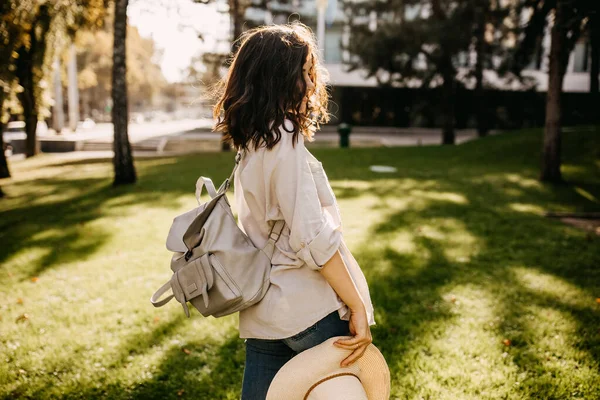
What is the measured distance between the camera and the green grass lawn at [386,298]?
324 centimetres

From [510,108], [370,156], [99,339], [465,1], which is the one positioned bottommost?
[99,339]

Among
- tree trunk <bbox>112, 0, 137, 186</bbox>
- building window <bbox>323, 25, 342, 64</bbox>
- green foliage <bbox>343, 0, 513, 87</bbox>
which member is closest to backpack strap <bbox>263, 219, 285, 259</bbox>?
tree trunk <bbox>112, 0, 137, 186</bbox>

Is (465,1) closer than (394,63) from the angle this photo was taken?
Yes

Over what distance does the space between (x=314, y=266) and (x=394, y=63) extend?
879 inches

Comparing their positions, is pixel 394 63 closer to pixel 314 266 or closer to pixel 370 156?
pixel 370 156

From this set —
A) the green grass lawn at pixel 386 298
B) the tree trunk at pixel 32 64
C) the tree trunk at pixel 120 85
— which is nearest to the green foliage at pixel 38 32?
the tree trunk at pixel 32 64

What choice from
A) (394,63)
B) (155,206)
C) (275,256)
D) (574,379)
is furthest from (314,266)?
(394,63)

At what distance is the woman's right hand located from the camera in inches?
63.1

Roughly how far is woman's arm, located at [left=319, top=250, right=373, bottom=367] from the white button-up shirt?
4 cm

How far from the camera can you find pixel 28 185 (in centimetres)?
1230

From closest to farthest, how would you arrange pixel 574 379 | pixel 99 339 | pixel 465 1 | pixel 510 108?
1. pixel 574 379
2. pixel 99 339
3. pixel 465 1
4. pixel 510 108

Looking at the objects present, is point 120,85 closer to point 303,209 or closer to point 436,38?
point 303,209

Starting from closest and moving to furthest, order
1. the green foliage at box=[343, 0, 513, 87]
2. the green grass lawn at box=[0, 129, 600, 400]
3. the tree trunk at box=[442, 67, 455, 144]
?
1. the green grass lawn at box=[0, 129, 600, 400]
2. the green foliage at box=[343, 0, 513, 87]
3. the tree trunk at box=[442, 67, 455, 144]

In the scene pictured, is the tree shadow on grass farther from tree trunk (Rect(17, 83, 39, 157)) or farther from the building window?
the building window
